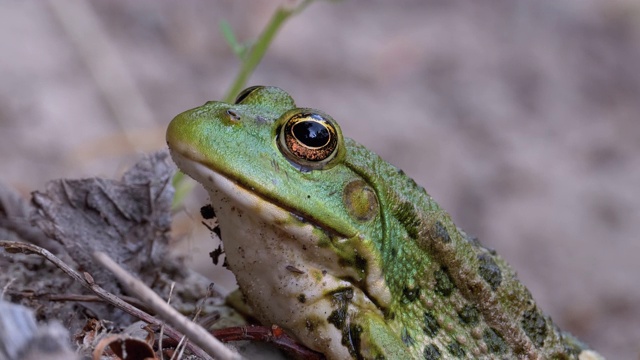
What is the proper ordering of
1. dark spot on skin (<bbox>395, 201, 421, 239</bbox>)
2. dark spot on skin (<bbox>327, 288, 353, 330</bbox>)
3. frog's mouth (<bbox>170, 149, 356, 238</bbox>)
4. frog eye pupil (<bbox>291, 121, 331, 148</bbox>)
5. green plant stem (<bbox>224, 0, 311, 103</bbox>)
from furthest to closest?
green plant stem (<bbox>224, 0, 311, 103</bbox>)
dark spot on skin (<bbox>395, 201, 421, 239</bbox>)
dark spot on skin (<bbox>327, 288, 353, 330</bbox>)
frog eye pupil (<bbox>291, 121, 331, 148</bbox>)
frog's mouth (<bbox>170, 149, 356, 238</bbox>)

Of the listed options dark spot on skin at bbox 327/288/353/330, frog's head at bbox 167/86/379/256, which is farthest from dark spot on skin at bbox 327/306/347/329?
frog's head at bbox 167/86/379/256

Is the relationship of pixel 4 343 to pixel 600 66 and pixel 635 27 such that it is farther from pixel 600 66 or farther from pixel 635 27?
pixel 635 27

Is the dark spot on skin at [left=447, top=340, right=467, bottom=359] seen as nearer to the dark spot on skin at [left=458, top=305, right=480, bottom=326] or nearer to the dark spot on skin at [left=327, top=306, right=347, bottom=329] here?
the dark spot on skin at [left=458, top=305, right=480, bottom=326]

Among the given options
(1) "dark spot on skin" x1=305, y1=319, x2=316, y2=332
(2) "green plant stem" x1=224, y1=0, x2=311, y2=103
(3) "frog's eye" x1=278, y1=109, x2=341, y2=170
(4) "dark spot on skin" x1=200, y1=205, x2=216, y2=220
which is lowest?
(1) "dark spot on skin" x1=305, y1=319, x2=316, y2=332

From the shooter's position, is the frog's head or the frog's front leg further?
the frog's front leg

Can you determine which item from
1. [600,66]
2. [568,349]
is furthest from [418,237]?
[600,66]

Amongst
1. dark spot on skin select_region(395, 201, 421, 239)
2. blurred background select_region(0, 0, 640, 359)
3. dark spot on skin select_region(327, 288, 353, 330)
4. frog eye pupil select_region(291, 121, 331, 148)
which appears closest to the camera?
frog eye pupil select_region(291, 121, 331, 148)

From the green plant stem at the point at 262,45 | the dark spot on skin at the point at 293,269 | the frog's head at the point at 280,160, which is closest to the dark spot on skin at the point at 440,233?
the frog's head at the point at 280,160
